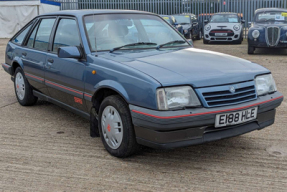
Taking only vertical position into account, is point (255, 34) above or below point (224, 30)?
below

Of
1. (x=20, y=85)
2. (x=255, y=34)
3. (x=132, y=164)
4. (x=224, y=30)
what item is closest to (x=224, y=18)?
(x=224, y=30)

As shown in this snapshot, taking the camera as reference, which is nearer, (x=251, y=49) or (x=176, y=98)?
(x=176, y=98)

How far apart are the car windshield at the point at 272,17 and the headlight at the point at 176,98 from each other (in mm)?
10985

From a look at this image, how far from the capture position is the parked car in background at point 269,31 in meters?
12.2

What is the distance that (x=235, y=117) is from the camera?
3.30 meters

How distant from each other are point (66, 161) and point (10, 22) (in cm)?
2112

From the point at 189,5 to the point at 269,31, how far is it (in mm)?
13051

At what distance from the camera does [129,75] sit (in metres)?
3.39

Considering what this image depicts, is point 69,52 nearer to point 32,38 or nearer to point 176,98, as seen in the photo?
point 176,98

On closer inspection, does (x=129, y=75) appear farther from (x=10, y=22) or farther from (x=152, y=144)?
(x=10, y=22)

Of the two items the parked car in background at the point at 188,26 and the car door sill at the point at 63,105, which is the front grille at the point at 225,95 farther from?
the parked car in background at the point at 188,26

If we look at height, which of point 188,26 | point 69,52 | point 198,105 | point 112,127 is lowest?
point 112,127

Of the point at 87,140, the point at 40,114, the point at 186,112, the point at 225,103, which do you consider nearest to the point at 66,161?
the point at 87,140

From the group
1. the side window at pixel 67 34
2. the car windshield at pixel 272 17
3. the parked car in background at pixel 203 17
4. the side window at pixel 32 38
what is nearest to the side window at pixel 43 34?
the side window at pixel 32 38
